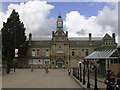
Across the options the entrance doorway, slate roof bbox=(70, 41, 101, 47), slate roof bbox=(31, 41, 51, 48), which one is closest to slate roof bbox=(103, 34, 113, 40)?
slate roof bbox=(70, 41, 101, 47)

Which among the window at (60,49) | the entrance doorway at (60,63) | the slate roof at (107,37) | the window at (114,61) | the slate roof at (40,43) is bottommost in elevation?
the entrance doorway at (60,63)

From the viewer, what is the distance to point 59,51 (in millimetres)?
70938

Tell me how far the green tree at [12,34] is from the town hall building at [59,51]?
10454 millimetres

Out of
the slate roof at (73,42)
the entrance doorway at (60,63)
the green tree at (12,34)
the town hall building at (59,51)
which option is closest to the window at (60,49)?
the town hall building at (59,51)

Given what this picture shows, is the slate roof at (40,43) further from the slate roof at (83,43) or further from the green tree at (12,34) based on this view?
the green tree at (12,34)

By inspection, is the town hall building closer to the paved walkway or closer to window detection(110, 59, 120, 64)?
window detection(110, 59, 120, 64)

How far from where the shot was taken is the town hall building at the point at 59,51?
7012 cm

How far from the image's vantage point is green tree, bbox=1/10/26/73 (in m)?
58.2

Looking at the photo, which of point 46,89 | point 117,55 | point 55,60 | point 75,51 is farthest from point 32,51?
point 46,89

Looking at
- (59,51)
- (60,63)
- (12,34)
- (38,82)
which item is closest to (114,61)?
(38,82)

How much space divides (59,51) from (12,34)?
17.7 meters

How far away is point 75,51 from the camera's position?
2837 inches

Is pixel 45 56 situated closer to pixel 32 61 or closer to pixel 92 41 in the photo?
pixel 32 61

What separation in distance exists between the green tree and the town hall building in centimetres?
1045
